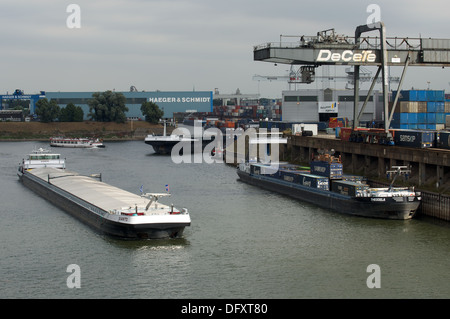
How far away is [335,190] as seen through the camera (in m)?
49.2

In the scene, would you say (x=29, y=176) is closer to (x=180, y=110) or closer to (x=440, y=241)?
(x=440, y=241)

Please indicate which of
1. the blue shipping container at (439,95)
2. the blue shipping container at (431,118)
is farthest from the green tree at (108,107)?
the blue shipping container at (439,95)

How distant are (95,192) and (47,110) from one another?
394ft

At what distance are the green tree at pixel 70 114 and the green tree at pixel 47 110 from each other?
53.4 inches

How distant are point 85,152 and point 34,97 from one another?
259 ft

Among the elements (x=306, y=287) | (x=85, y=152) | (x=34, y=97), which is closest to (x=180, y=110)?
(x=34, y=97)

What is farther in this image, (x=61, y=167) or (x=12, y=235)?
(x=61, y=167)

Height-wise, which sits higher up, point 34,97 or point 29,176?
point 34,97

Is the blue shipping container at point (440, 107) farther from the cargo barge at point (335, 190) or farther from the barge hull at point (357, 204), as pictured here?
the barge hull at point (357, 204)

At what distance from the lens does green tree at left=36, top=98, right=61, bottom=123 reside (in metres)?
161

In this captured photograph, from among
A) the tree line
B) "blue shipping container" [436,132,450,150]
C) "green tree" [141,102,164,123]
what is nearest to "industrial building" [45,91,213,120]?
"green tree" [141,102,164,123]

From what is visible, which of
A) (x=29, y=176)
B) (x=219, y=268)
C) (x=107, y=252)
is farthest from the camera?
(x=29, y=176)

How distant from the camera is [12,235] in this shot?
38.3 m

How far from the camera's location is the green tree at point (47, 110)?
16062 centimetres
